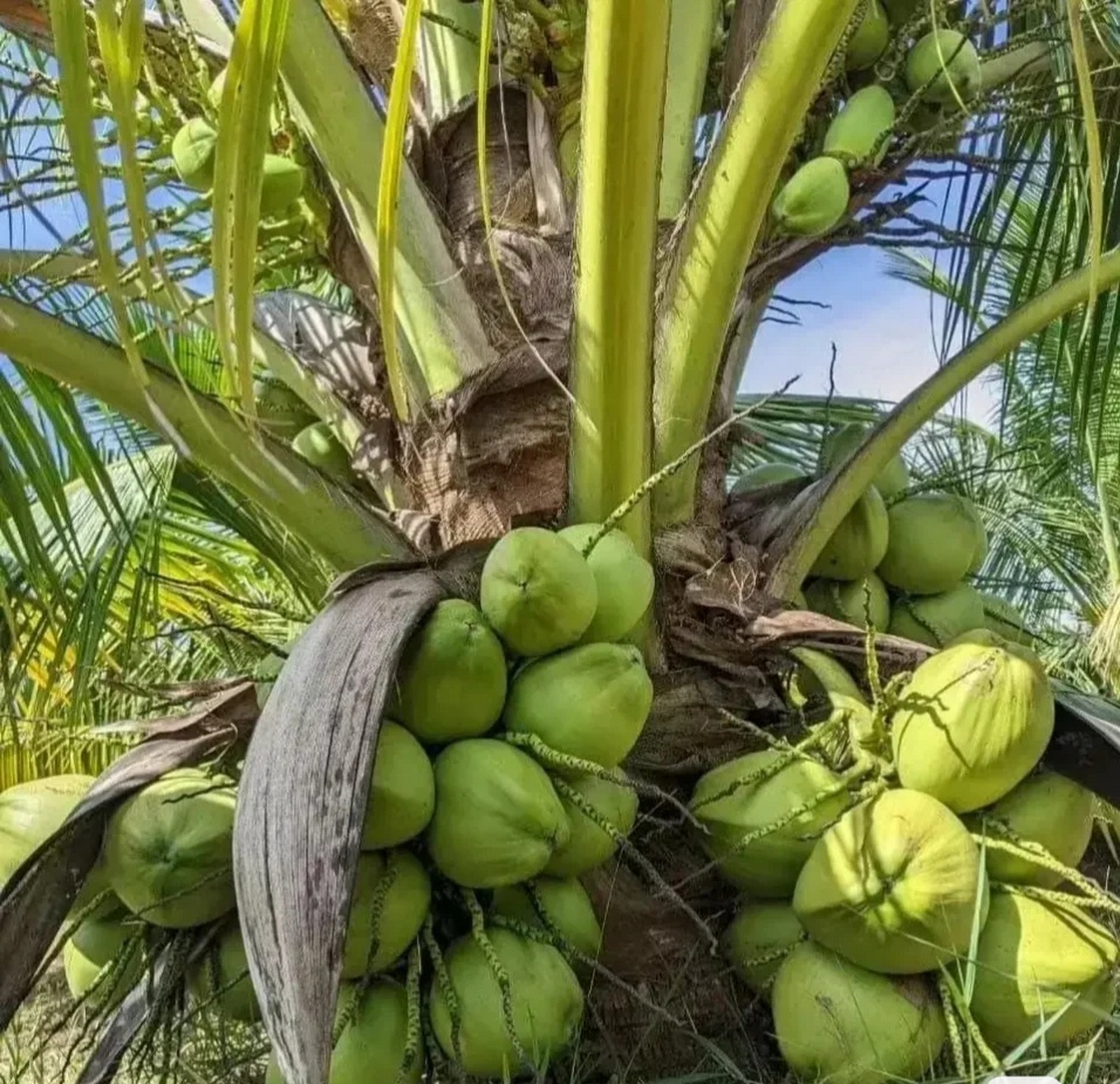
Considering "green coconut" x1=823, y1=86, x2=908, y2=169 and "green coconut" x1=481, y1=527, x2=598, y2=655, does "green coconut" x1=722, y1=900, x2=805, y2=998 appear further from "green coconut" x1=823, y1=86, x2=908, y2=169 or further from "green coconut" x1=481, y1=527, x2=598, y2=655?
"green coconut" x1=823, y1=86, x2=908, y2=169

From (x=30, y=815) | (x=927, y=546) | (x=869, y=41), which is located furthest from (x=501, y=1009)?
(x=869, y=41)

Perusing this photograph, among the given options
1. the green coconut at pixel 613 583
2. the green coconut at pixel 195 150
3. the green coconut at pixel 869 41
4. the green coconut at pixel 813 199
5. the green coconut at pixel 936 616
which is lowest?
the green coconut at pixel 936 616

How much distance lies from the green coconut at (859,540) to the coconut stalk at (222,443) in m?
0.51

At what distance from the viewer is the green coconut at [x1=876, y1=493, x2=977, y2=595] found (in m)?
1.48

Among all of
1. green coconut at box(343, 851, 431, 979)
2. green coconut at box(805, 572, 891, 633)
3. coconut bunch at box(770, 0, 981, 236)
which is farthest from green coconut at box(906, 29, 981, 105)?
green coconut at box(343, 851, 431, 979)

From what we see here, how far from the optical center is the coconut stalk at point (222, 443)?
117 centimetres

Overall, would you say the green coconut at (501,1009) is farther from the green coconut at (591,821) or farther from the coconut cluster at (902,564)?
the coconut cluster at (902,564)

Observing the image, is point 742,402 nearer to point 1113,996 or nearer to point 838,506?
point 838,506

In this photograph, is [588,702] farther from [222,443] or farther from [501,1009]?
[222,443]

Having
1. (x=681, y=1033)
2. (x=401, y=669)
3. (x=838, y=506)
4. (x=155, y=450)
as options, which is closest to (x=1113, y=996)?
(x=681, y=1033)

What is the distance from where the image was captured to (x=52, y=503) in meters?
1.66

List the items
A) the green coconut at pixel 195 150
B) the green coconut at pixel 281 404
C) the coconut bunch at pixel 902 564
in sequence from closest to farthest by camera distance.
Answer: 1. the green coconut at pixel 195 150
2. the coconut bunch at pixel 902 564
3. the green coconut at pixel 281 404

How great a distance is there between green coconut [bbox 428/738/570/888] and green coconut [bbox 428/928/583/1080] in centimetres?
6

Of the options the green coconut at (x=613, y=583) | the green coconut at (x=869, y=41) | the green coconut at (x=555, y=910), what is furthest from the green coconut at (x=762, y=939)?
the green coconut at (x=869, y=41)
